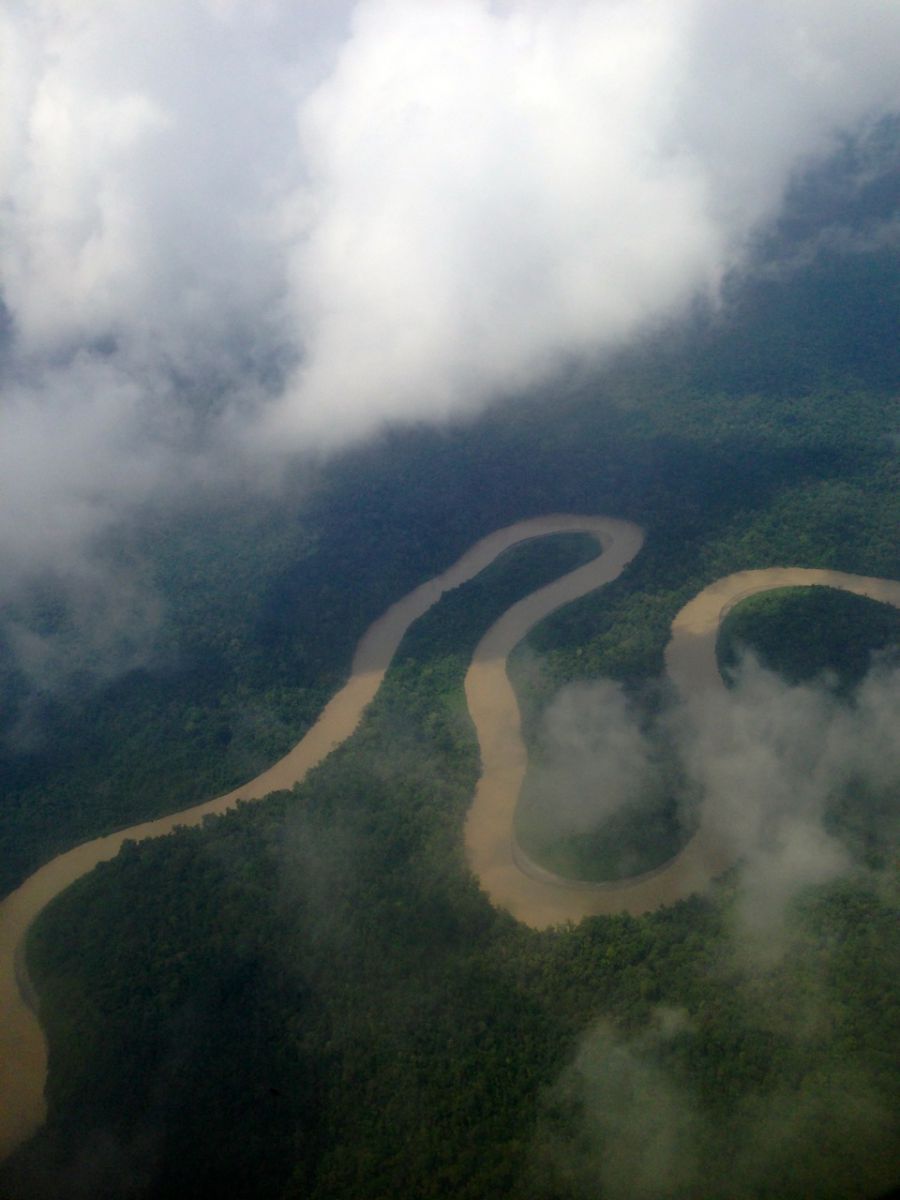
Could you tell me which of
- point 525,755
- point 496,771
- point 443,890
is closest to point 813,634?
point 525,755

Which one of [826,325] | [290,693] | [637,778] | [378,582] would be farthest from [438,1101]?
[826,325]

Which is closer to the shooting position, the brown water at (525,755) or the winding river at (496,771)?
the winding river at (496,771)

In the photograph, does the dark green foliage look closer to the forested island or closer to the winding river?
the forested island


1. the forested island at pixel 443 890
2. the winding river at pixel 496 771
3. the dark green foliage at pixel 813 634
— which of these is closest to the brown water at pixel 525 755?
the winding river at pixel 496 771

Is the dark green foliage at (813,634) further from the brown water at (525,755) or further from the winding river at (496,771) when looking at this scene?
the winding river at (496,771)

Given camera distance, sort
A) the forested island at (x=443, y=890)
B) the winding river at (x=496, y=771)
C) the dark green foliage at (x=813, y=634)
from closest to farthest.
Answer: the forested island at (x=443, y=890), the winding river at (x=496, y=771), the dark green foliage at (x=813, y=634)
